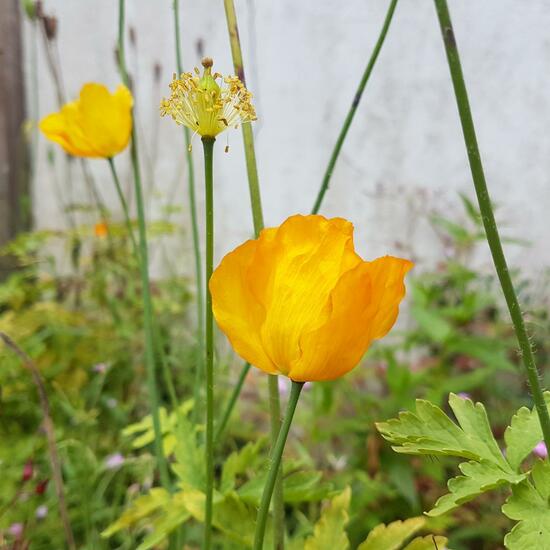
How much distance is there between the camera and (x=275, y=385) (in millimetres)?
505

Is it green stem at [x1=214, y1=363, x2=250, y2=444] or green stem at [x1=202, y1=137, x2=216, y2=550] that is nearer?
green stem at [x1=202, y1=137, x2=216, y2=550]

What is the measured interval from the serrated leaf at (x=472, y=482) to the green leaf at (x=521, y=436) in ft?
0.06

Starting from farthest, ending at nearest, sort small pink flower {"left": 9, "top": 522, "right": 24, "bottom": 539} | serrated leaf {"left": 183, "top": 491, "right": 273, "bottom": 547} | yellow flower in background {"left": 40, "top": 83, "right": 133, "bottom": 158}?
small pink flower {"left": 9, "top": 522, "right": 24, "bottom": 539}
yellow flower in background {"left": 40, "top": 83, "right": 133, "bottom": 158}
serrated leaf {"left": 183, "top": 491, "right": 273, "bottom": 547}

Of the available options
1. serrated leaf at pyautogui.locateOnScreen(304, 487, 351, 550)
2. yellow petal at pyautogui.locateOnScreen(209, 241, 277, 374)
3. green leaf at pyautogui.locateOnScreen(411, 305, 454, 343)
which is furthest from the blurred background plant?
yellow petal at pyautogui.locateOnScreen(209, 241, 277, 374)

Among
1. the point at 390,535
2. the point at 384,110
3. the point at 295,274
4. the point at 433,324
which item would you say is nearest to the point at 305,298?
the point at 295,274

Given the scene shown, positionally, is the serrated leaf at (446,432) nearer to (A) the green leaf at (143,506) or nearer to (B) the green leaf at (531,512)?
(B) the green leaf at (531,512)

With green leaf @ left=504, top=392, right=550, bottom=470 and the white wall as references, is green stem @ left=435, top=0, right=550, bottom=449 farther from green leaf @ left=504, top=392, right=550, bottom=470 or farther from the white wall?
the white wall

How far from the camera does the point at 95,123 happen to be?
771mm

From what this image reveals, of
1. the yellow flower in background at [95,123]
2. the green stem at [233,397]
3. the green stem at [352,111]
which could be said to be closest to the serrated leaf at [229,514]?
the green stem at [233,397]

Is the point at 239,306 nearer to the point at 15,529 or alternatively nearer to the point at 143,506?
the point at 143,506

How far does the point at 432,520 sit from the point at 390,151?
4.02 feet

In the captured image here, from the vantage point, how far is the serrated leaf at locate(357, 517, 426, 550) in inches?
19.0

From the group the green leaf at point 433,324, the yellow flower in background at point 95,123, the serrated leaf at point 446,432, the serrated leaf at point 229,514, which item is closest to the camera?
the serrated leaf at point 446,432

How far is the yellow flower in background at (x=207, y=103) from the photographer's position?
406mm
